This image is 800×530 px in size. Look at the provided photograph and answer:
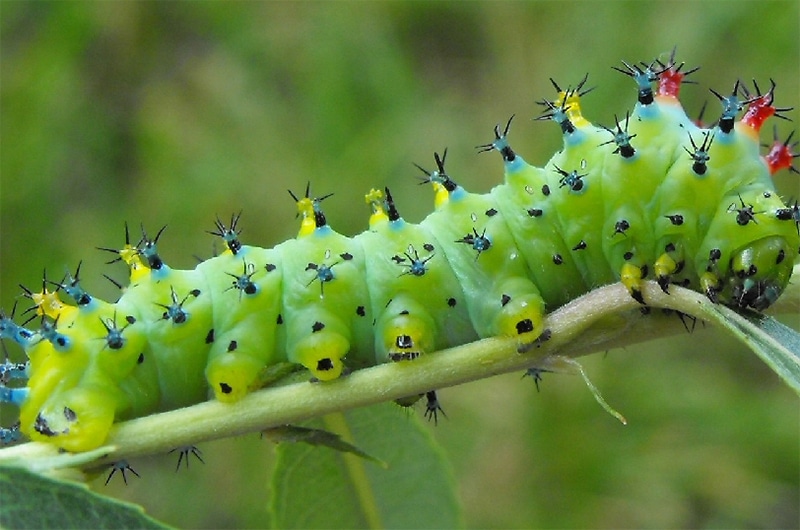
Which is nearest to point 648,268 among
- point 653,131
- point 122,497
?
point 653,131

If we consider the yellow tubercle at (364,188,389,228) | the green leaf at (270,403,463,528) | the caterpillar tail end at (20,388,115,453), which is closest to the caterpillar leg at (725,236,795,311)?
the yellow tubercle at (364,188,389,228)

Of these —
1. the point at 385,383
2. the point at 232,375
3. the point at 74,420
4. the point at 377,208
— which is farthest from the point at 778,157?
the point at 74,420

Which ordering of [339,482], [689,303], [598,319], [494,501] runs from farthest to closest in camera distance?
[494,501] → [339,482] → [598,319] → [689,303]

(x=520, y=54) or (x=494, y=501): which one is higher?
(x=520, y=54)

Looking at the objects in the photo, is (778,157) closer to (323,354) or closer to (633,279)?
(633,279)

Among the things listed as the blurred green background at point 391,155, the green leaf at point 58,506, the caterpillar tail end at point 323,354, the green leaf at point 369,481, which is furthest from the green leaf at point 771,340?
the blurred green background at point 391,155

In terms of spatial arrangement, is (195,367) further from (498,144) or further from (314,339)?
(498,144)

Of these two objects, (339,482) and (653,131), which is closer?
(653,131)
